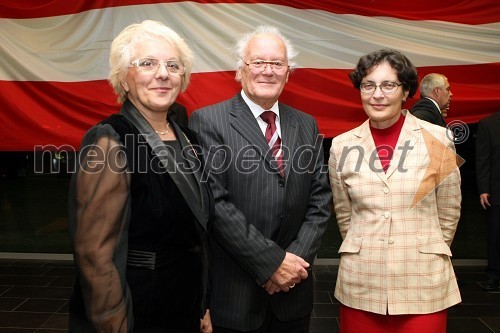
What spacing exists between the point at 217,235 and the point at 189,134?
1.24 ft

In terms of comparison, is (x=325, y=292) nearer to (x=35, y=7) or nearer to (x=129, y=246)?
(x=129, y=246)

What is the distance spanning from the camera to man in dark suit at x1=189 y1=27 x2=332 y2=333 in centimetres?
176

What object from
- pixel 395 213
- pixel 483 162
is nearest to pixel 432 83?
pixel 483 162

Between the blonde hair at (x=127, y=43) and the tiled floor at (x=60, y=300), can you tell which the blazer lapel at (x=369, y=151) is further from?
the tiled floor at (x=60, y=300)

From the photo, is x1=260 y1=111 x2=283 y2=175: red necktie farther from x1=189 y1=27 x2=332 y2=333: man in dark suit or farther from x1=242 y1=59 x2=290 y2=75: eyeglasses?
x1=242 y1=59 x2=290 y2=75: eyeglasses

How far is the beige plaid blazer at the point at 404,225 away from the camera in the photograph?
180 centimetres

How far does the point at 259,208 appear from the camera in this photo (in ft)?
5.92

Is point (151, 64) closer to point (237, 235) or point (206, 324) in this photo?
point (237, 235)

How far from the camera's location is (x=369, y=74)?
1914 mm

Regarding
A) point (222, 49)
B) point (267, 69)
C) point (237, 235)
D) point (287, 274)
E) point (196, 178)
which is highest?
point (222, 49)

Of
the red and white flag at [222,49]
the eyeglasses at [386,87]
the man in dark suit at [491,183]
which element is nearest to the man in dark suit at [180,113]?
the red and white flag at [222,49]

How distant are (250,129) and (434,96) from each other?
204cm

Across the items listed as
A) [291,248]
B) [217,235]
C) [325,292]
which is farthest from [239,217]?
[325,292]

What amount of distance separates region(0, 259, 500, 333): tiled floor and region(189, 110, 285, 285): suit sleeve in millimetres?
1573
